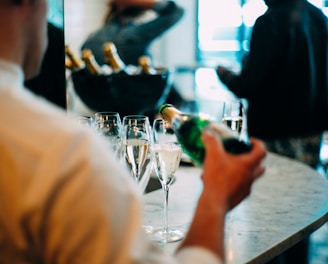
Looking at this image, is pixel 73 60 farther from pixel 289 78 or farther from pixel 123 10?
pixel 123 10

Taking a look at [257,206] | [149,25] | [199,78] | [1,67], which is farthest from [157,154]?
[199,78]

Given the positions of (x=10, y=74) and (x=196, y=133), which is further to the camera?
(x=196, y=133)

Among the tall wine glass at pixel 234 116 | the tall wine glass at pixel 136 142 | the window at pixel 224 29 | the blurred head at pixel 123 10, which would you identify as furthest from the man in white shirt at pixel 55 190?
the window at pixel 224 29

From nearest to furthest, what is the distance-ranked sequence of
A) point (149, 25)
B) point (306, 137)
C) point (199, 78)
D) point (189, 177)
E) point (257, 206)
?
point (257, 206)
point (189, 177)
point (306, 137)
point (149, 25)
point (199, 78)

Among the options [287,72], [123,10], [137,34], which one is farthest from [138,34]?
[287,72]

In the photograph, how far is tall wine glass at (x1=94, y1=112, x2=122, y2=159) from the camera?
129 centimetres

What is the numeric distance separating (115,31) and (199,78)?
3.57 meters

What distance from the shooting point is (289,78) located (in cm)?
275

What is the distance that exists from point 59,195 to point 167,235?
66cm

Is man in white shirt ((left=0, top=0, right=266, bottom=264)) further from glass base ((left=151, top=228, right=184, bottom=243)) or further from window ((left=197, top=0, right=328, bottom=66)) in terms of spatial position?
window ((left=197, top=0, right=328, bottom=66))

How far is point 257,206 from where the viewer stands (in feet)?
4.63

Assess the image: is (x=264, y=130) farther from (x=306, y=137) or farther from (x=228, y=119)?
(x=228, y=119)

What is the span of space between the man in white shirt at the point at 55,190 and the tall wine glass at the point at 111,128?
66 cm

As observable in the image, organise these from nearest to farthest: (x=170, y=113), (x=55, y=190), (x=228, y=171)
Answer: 1. (x=55, y=190)
2. (x=228, y=171)
3. (x=170, y=113)
